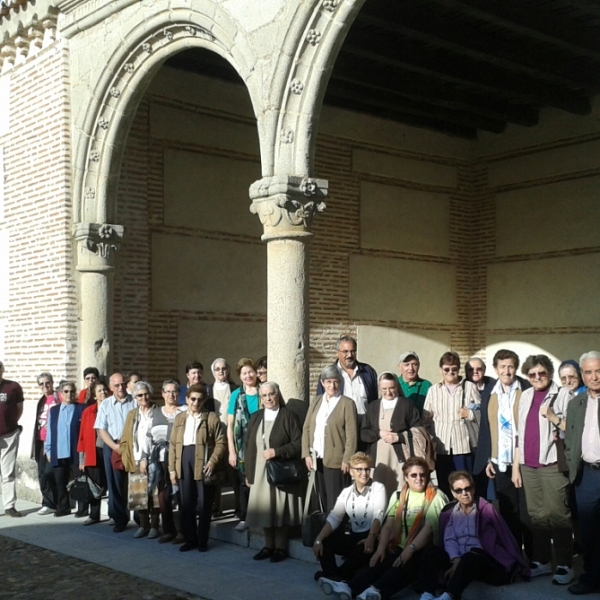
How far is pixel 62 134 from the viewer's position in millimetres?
11102

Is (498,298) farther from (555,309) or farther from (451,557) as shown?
(451,557)

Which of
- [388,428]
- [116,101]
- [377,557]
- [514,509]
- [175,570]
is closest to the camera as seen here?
[377,557]

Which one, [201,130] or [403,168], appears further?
[403,168]

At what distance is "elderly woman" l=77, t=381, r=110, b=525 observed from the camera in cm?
921

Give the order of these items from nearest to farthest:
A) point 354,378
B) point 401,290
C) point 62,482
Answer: point 354,378 < point 62,482 < point 401,290

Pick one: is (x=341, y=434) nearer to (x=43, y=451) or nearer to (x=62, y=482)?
(x=62, y=482)

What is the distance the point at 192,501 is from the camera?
7.80 meters

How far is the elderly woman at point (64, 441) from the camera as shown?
31.3 ft

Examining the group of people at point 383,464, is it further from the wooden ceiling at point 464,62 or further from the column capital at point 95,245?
the wooden ceiling at point 464,62

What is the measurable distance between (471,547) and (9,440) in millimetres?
5799

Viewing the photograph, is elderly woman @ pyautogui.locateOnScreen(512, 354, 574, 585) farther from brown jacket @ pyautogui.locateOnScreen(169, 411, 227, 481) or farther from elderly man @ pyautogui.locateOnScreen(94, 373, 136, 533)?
elderly man @ pyautogui.locateOnScreen(94, 373, 136, 533)

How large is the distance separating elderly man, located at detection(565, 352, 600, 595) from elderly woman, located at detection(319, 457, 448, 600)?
36.0 inches

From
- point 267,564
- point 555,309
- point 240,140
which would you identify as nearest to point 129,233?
point 240,140

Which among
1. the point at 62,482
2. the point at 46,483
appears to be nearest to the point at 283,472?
the point at 62,482
